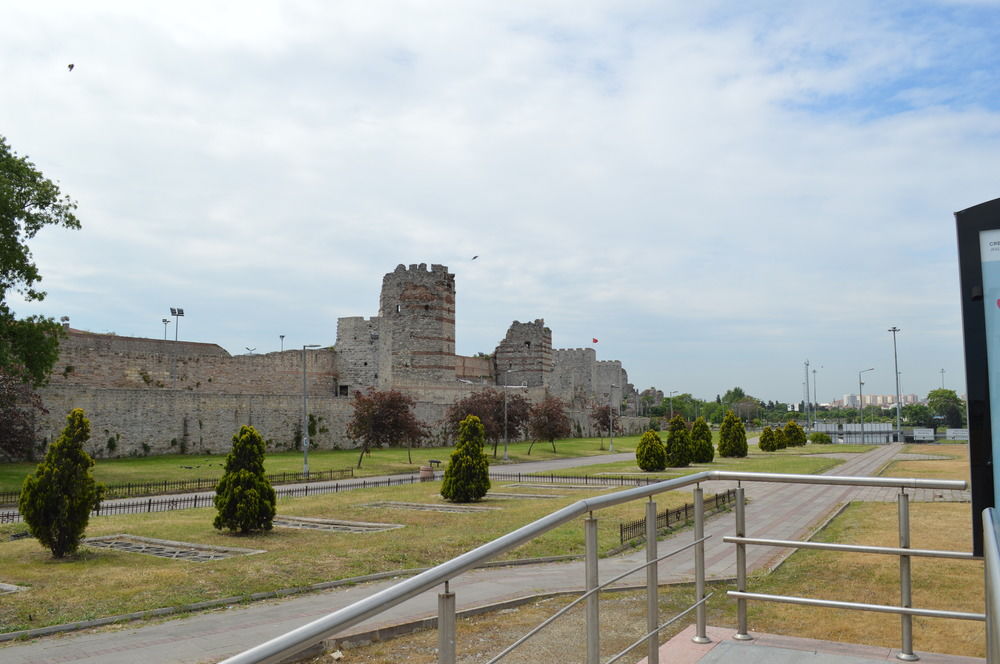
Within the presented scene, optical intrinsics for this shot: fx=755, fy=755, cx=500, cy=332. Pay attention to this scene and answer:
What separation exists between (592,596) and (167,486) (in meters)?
26.4

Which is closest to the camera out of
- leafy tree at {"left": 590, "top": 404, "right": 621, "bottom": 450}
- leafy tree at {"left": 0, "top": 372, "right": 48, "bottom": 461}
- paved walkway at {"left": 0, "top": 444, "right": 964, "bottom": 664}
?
paved walkway at {"left": 0, "top": 444, "right": 964, "bottom": 664}

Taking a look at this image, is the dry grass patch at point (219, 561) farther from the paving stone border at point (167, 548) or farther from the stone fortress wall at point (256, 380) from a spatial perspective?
the stone fortress wall at point (256, 380)

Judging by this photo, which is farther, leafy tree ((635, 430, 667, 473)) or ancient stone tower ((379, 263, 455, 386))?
ancient stone tower ((379, 263, 455, 386))

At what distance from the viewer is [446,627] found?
7.95ft

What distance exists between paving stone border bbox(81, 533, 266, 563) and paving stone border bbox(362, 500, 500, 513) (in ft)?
21.6

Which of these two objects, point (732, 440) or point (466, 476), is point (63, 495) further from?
point (732, 440)

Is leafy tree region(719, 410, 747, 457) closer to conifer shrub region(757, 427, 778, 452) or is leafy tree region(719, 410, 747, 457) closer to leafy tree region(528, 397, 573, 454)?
conifer shrub region(757, 427, 778, 452)

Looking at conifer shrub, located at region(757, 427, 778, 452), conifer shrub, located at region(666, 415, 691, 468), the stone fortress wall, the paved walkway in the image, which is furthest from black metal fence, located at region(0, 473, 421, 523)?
conifer shrub, located at region(757, 427, 778, 452)

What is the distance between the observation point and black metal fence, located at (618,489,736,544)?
18.8ft

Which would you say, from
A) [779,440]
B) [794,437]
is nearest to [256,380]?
[779,440]

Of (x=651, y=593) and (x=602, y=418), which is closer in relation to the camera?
(x=651, y=593)

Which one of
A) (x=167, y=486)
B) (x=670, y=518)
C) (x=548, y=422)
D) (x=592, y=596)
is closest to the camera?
(x=592, y=596)

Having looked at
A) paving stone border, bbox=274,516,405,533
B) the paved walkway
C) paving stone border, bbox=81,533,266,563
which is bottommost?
paving stone border, bbox=274,516,405,533

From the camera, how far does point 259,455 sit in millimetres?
17438
